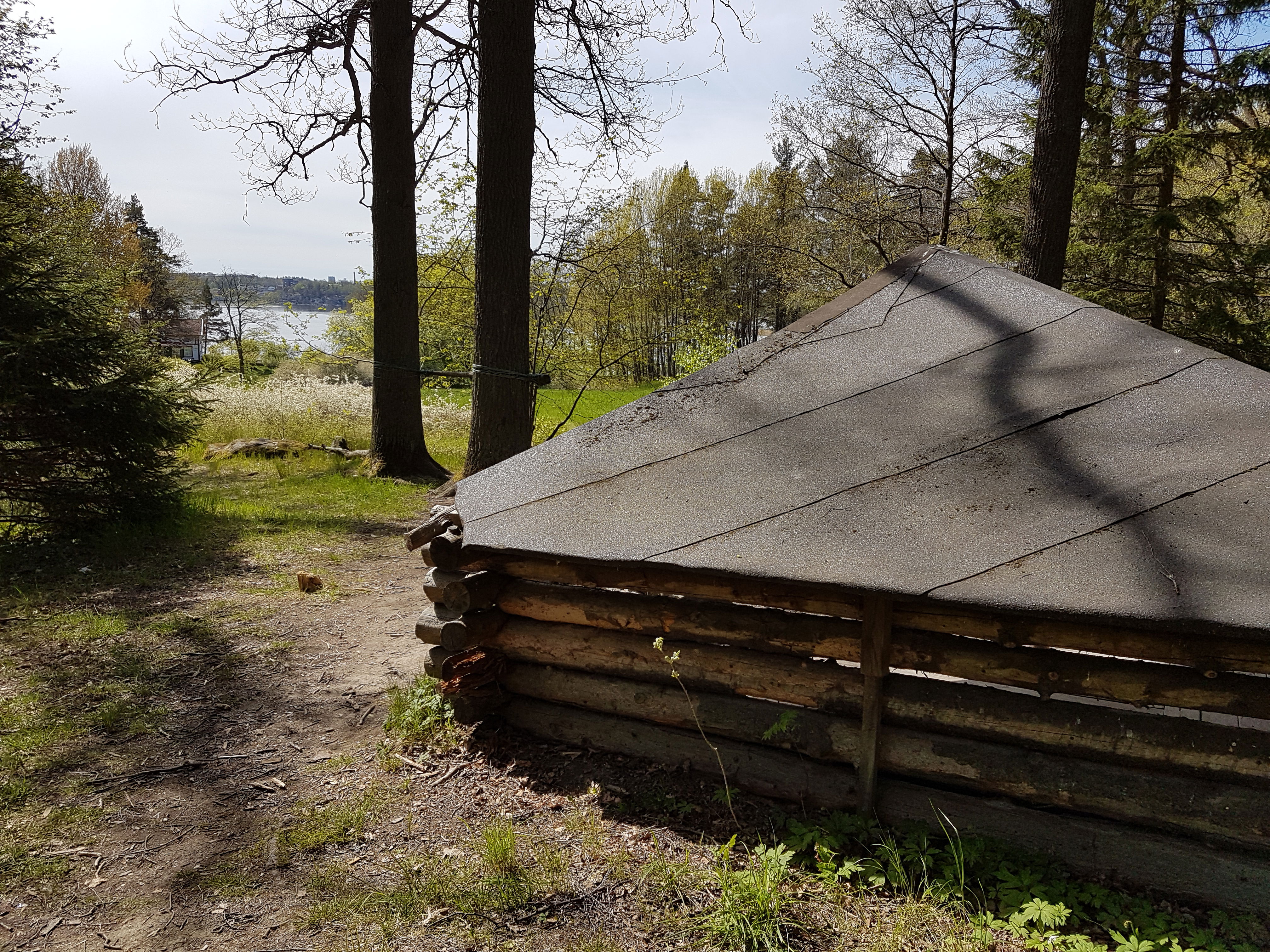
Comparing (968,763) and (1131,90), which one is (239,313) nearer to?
(1131,90)

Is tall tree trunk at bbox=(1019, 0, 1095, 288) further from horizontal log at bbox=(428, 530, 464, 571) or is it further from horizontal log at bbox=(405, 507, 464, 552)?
horizontal log at bbox=(428, 530, 464, 571)

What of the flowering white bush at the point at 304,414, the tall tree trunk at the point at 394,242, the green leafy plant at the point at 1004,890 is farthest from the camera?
the flowering white bush at the point at 304,414

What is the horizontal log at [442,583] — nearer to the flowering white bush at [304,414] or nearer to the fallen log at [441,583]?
the fallen log at [441,583]

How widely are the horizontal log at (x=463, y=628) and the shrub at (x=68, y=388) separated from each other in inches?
192

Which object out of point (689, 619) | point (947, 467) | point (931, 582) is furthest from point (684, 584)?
point (947, 467)

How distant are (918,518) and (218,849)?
308 cm

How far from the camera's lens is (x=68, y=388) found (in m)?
6.89

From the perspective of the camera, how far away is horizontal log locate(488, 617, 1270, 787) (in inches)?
104

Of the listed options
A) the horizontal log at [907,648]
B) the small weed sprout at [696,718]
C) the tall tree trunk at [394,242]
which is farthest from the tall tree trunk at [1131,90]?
the small weed sprout at [696,718]

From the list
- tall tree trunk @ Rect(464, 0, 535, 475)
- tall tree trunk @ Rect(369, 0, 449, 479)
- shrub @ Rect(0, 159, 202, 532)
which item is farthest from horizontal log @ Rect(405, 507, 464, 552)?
tall tree trunk @ Rect(369, 0, 449, 479)

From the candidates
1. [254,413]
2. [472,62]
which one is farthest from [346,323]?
[472,62]

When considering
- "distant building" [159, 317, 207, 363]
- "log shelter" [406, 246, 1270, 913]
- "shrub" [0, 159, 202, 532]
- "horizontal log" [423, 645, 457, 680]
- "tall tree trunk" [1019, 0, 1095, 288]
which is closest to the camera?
"log shelter" [406, 246, 1270, 913]

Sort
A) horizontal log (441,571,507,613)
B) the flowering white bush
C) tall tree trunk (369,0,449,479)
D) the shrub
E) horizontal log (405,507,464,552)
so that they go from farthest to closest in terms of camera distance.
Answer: the flowering white bush → tall tree trunk (369,0,449,479) → the shrub → horizontal log (405,507,464,552) → horizontal log (441,571,507,613)

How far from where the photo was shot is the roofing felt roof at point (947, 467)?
8.36ft
